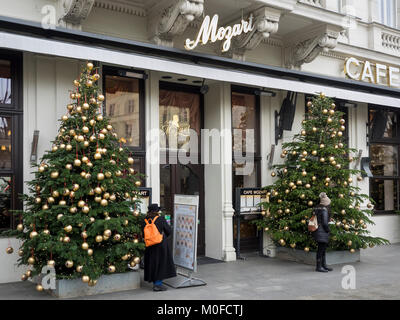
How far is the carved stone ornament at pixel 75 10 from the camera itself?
8.12 m

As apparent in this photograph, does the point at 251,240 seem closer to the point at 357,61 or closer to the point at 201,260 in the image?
the point at 201,260

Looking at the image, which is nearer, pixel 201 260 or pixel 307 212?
pixel 307 212

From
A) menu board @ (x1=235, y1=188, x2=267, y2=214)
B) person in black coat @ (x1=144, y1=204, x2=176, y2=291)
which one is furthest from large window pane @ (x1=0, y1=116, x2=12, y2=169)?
menu board @ (x1=235, y1=188, x2=267, y2=214)

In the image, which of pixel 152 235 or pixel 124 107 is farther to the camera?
pixel 124 107

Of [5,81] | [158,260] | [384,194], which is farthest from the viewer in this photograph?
[384,194]

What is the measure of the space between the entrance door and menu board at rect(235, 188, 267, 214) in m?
0.98

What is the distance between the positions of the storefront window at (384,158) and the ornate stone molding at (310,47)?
132 inches

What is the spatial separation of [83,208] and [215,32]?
15.2ft

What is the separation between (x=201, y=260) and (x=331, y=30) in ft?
21.1

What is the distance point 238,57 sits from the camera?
423 inches

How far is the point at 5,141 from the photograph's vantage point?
8102 mm

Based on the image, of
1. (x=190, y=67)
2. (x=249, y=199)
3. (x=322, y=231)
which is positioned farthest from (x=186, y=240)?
(x=190, y=67)

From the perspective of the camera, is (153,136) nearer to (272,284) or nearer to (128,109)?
(128,109)
